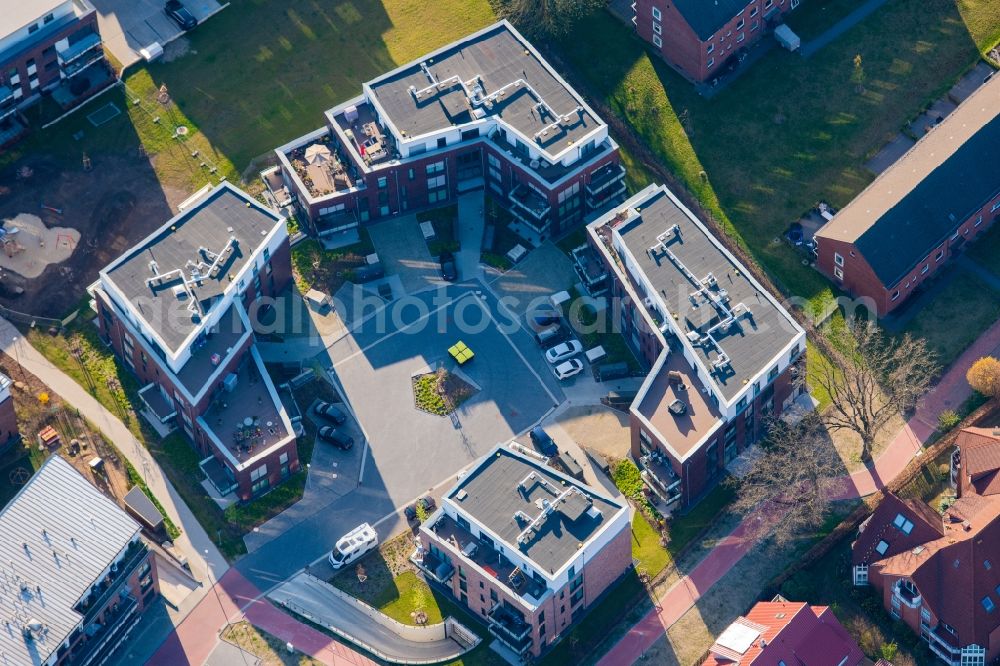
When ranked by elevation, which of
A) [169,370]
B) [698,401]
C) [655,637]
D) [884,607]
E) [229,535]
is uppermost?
[169,370]

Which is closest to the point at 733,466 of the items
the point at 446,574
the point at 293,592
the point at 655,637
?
the point at 655,637

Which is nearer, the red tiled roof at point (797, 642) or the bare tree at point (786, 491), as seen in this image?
the red tiled roof at point (797, 642)

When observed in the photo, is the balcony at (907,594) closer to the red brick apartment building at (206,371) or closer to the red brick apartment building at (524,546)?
the red brick apartment building at (524,546)

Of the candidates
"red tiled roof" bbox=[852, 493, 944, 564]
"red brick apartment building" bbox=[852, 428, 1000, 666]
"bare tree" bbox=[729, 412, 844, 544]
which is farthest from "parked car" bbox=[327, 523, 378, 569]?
"red brick apartment building" bbox=[852, 428, 1000, 666]

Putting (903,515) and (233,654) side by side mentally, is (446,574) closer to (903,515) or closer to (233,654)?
(233,654)

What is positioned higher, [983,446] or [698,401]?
[698,401]

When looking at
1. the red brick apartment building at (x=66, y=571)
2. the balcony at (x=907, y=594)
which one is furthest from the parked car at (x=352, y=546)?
the balcony at (x=907, y=594)

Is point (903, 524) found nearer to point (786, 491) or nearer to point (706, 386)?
point (786, 491)
